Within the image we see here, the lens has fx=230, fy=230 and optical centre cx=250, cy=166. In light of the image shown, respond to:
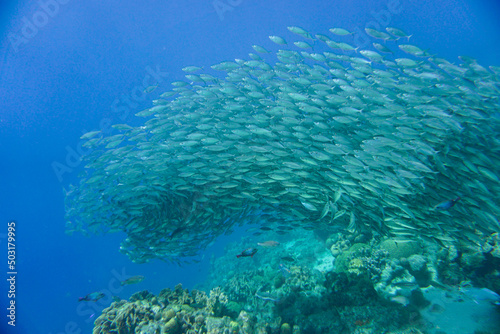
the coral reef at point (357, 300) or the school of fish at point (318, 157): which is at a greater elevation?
the school of fish at point (318, 157)

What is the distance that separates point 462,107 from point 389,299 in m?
4.94

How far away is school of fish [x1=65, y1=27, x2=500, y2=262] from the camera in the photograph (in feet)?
17.0

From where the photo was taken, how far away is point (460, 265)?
5965 millimetres

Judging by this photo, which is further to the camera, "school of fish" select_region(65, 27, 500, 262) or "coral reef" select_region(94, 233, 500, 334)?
"school of fish" select_region(65, 27, 500, 262)

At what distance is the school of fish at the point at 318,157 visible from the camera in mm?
5188

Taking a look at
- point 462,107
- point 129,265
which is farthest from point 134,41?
point 462,107

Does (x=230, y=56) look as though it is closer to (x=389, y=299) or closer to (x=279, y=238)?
(x=279, y=238)
